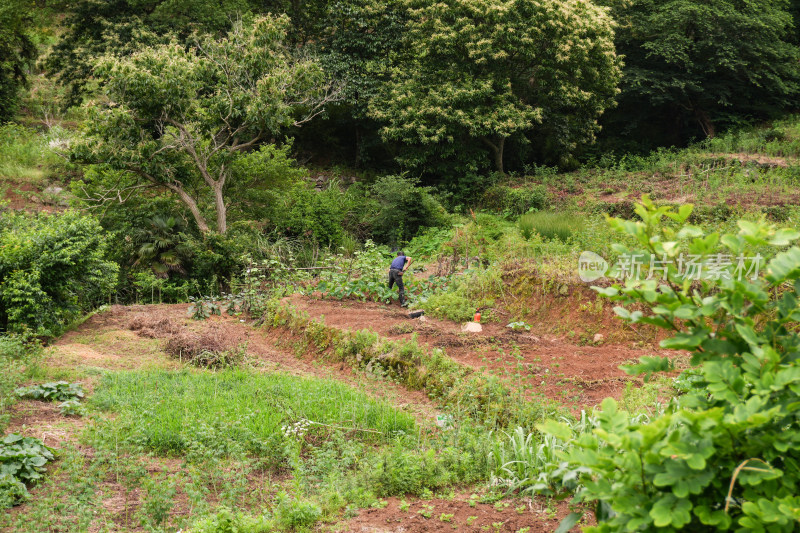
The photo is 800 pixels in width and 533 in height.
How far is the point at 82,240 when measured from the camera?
33.4ft

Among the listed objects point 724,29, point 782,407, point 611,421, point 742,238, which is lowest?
point 611,421

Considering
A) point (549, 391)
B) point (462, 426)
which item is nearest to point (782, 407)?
point (462, 426)

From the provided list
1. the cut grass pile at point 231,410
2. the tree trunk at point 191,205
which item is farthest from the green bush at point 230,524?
the tree trunk at point 191,205

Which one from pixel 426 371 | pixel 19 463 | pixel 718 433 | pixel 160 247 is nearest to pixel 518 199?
pixel 160 247

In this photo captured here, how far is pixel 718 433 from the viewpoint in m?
1.78

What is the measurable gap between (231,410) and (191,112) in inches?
400

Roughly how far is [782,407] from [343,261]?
408 inches

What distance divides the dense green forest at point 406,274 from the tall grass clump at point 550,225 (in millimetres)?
96

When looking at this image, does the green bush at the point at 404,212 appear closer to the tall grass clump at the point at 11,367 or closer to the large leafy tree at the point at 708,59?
the large leafy tree at the point at 708,59

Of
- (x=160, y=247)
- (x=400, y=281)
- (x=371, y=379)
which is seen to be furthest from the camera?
(x=160, y=247)

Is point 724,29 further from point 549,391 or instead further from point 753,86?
point 549,391

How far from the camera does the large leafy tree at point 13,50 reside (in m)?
19.9

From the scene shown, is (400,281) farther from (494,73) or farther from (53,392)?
(494,73)

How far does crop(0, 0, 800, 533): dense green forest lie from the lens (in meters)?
1.98
